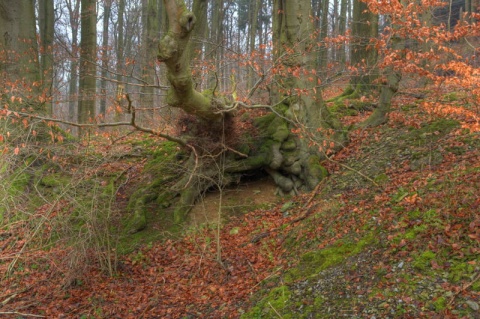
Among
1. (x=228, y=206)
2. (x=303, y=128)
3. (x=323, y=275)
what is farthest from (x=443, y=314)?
(x=228, y=206)

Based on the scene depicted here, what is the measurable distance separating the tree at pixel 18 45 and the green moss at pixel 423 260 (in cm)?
940

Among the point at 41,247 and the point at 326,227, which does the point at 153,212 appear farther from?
the point at 326,227

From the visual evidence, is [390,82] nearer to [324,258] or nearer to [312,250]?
[312,250]

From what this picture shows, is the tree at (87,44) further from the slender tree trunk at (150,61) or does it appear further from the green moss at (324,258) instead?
the green moss at (324,258)

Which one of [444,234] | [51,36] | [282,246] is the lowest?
[282,246]

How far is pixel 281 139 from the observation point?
8992mm

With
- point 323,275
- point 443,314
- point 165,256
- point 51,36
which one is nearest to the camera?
point 443,314

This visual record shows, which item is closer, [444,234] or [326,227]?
[444,234]

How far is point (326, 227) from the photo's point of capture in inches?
263

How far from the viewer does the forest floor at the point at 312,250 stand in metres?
4.67

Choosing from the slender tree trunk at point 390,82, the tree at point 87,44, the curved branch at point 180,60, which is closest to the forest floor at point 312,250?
the slender tree trunk at point 390,82

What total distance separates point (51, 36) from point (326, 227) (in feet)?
42.6

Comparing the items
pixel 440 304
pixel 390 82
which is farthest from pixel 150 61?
pixel 440 304

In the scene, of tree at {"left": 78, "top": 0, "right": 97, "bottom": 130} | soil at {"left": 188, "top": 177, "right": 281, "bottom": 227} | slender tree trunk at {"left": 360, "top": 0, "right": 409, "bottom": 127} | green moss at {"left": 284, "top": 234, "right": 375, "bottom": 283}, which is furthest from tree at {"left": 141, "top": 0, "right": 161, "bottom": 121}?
green moss at {"left": 284, "top": 234, "right": 375, "bottom": 283}
